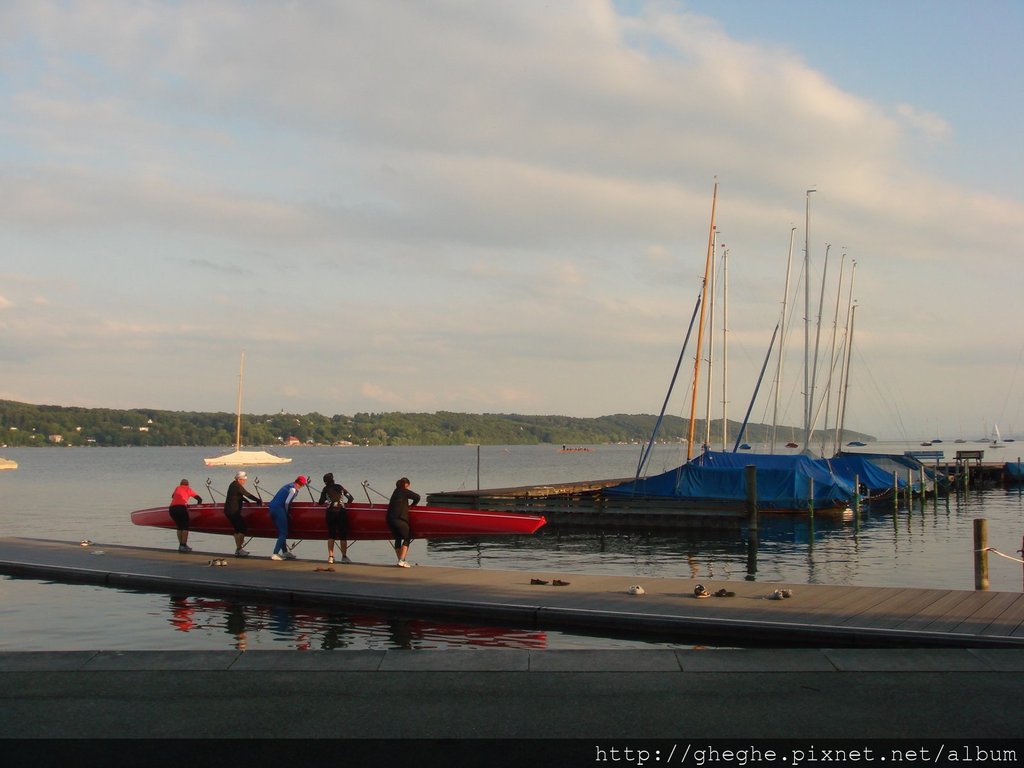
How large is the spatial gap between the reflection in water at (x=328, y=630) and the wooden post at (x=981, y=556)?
7429 millimetres

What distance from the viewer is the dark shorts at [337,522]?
66.6 feet

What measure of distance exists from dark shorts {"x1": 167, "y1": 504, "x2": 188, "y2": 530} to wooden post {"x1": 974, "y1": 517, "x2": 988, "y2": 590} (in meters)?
15.9

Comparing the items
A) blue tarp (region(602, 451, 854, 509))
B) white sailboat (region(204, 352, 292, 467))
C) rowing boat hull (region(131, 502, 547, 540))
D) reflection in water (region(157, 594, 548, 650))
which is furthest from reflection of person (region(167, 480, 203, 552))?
white sailboat (region(204, 352, 292, 467))

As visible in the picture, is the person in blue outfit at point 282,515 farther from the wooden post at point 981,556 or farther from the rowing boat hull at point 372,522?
the wooden post at point 981,556

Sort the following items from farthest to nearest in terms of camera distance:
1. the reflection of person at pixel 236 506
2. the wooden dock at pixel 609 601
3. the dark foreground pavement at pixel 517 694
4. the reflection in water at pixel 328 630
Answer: the reflection of person at pixel 236 506 → the reflection in water at pixel 328 630 → the wooden dock at pixel 609 601 → the dark foreground pavement at pixel 517 694

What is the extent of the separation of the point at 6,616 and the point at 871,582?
18397 millimetres

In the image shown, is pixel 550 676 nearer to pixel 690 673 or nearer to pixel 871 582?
pixel 690 673

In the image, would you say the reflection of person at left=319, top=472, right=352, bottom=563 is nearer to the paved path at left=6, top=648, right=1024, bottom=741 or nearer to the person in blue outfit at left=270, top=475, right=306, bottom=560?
the person in blue outfit at left=270, top=475, right=306, bottom=560

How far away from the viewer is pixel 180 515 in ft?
72.7

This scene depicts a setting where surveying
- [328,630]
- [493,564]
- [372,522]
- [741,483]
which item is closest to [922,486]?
[741,483]

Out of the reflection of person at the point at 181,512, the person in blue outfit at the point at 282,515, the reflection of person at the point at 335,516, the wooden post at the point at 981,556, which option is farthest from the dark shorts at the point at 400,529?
the wooden post at the point at 981,556

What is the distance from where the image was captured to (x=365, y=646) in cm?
1367
